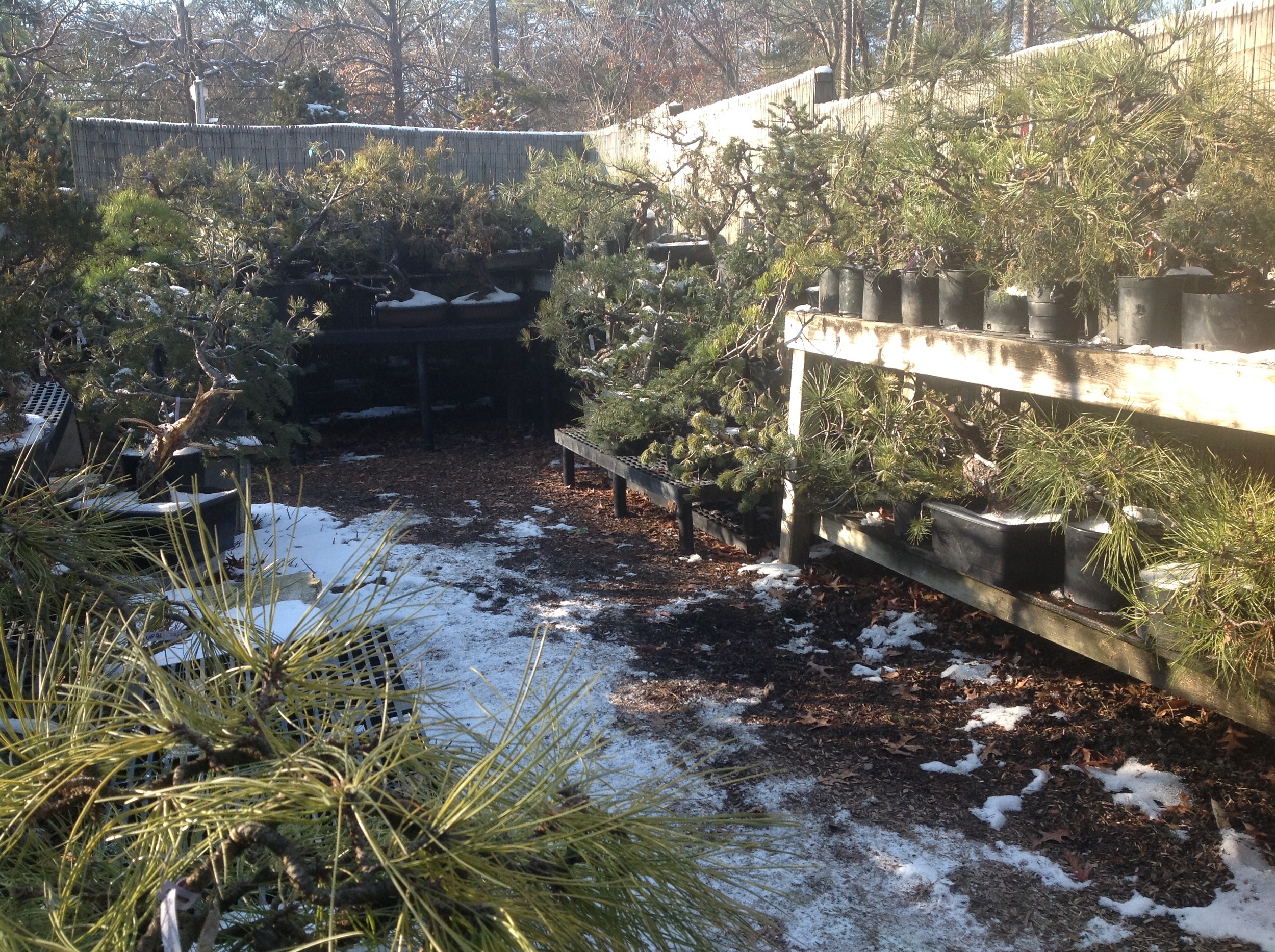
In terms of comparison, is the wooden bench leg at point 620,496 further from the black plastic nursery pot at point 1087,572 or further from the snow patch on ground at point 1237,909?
the snow patch on ground at point 1237,909

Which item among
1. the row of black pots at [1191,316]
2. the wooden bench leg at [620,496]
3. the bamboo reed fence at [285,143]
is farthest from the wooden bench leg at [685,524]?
the bamboo reed fence at [285,143]

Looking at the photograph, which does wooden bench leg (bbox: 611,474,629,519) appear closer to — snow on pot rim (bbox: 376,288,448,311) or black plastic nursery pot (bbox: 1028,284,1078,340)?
snow on pot rim (bbox: 376,288,448,311)

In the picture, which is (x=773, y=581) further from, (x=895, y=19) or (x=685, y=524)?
(x=895, y=19)

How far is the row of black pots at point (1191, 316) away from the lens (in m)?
2.52

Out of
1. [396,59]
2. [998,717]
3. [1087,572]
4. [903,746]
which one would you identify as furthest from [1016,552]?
[396,59]

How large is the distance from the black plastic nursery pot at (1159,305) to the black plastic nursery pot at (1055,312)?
0.93 feet

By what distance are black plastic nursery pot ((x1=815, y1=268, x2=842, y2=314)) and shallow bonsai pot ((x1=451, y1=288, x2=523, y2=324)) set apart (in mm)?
3817

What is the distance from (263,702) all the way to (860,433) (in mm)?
3512

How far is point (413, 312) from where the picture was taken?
746 cm

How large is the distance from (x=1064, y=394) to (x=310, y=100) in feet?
34.4

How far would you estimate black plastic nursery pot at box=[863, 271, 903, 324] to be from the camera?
392cm

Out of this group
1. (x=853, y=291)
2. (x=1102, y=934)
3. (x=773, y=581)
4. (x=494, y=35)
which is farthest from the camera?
(x=494, y=35)

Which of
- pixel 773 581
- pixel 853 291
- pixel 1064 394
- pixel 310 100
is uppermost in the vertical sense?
pixel 310 100

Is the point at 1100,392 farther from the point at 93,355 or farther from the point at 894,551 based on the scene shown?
the point at 93,355
